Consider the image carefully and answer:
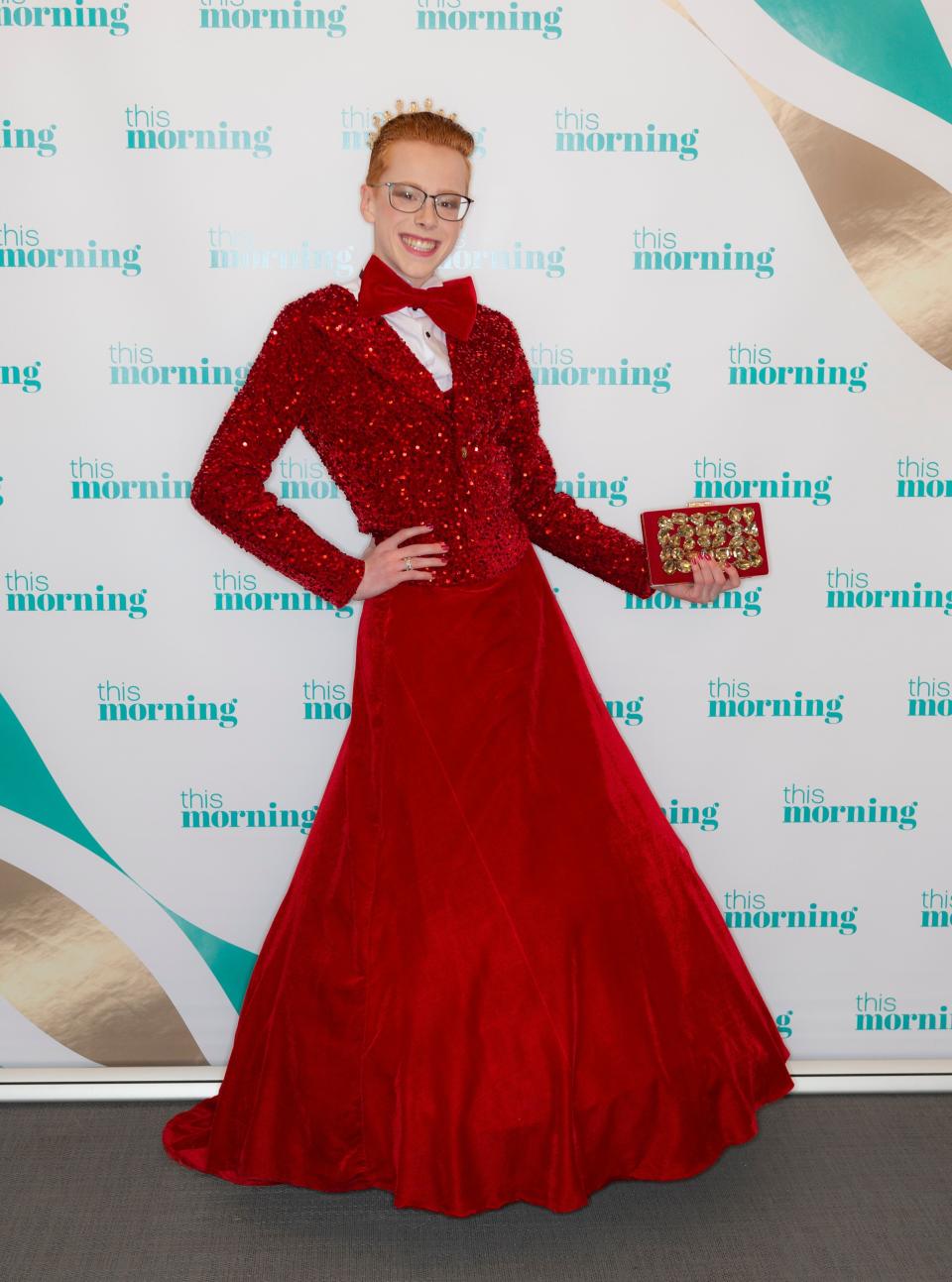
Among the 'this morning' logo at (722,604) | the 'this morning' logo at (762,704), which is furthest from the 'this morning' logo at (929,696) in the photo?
the 'this morning' logo at (722,604)

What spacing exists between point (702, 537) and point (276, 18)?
4.13 ft

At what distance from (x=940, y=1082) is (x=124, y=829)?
1.81 m

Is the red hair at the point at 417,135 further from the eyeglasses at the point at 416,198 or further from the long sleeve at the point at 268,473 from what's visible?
the long sleeve at the point at 268,473

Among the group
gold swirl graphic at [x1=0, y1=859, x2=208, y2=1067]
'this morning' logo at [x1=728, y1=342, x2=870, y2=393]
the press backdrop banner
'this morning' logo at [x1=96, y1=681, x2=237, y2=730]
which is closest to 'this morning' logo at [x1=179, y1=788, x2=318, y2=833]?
the press backdrop banner

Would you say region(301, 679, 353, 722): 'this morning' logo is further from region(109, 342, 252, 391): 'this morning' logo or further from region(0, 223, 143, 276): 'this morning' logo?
region(0, 223, 143, 276): 'this morning' logo

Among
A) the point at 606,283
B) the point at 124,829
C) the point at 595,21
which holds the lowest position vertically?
the point at 124,829

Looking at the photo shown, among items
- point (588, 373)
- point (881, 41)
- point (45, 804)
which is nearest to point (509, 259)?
point (588, 373)

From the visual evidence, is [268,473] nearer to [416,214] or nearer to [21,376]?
[416,214]

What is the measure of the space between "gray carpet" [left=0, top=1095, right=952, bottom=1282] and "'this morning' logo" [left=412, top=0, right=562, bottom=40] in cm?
216

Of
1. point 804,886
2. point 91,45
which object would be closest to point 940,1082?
point 804,886

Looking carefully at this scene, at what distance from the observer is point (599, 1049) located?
1.95 metres

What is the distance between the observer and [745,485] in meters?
2.44

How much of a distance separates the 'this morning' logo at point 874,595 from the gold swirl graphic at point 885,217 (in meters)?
0.46

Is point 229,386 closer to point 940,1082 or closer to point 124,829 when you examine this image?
point 124,829
